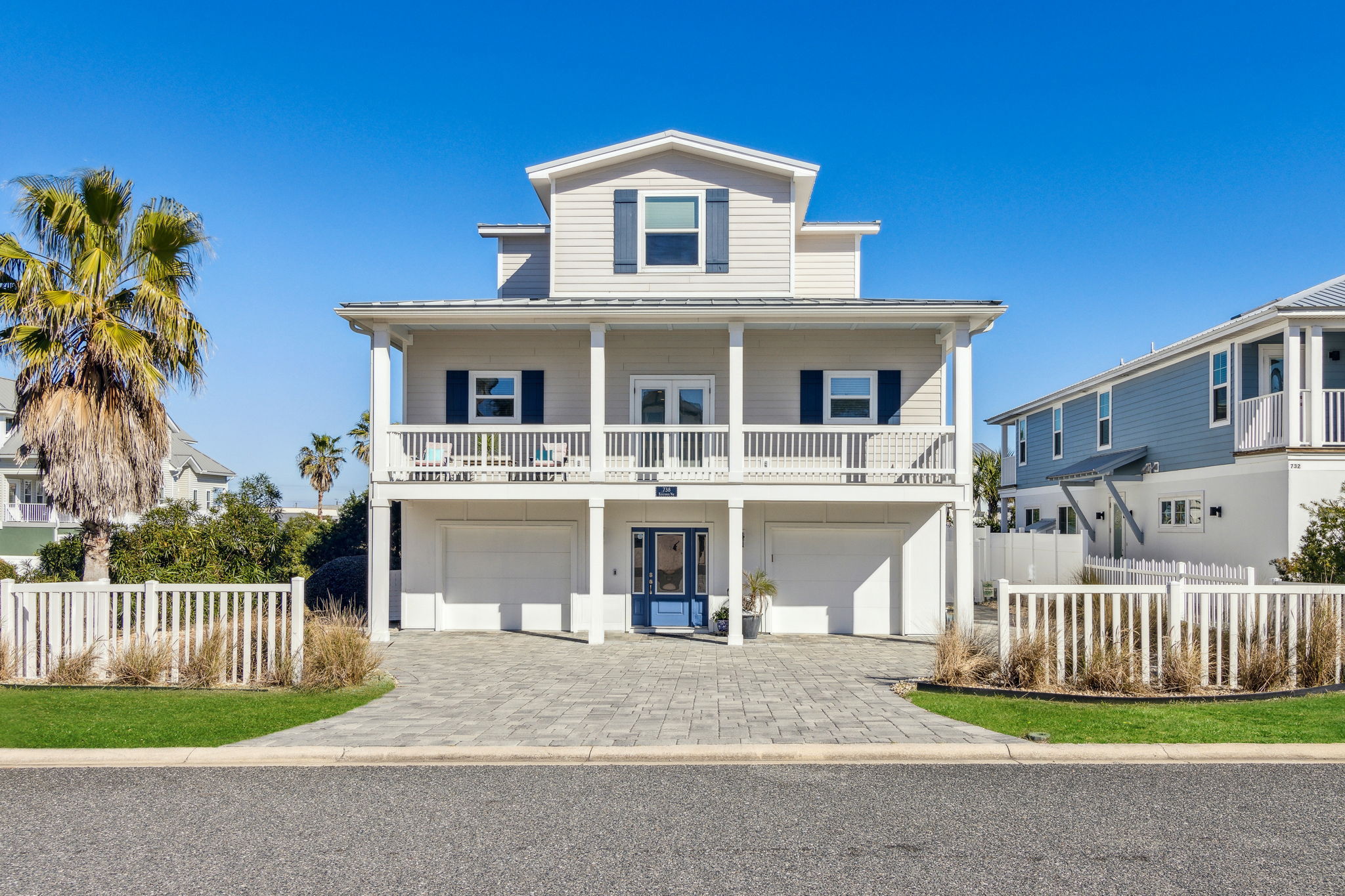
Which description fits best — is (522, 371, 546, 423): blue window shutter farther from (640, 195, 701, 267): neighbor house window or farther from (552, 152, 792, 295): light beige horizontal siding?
(640, 195, 701, 267): neighbor house window

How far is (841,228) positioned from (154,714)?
1566 cm

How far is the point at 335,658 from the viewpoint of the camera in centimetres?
1091

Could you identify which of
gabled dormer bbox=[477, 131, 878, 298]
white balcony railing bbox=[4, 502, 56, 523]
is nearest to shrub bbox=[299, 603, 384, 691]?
gabled dormer bbox=[477, 131, 878, 298]

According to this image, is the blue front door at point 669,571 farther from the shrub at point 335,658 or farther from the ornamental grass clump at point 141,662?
the ornamental grass clump at point 141,662

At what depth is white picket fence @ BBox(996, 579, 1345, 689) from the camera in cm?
1041

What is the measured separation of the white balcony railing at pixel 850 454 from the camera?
1590cm

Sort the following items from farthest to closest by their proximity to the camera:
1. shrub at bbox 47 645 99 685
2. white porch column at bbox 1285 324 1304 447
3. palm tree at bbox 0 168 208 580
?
white porch column at bbox 1285 324 1304 447 < palm tree at bbox 0 168 208 580 < shrub at bbox 47 645 99 685

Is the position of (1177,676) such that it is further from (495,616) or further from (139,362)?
(139,362)

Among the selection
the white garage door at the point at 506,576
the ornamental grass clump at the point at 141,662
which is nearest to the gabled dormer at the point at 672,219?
the white garage door at the point at 506,576

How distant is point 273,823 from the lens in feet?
20.4

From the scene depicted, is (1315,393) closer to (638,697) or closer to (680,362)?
(680,362)

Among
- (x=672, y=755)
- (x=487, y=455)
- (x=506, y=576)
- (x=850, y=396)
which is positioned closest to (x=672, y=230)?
(x=850, y=396)

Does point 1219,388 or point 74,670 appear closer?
point 74,670

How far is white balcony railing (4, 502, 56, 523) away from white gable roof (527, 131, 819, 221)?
30.9 metres
